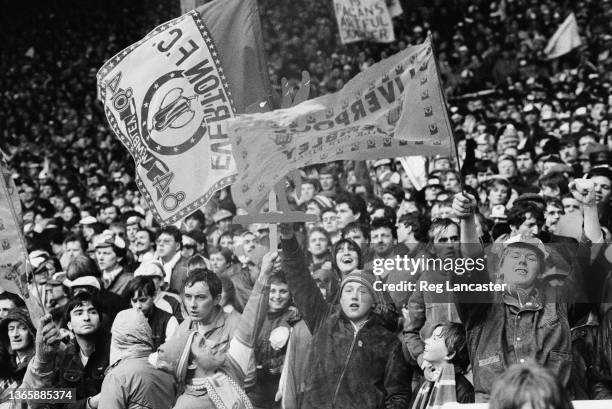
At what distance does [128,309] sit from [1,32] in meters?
23.9

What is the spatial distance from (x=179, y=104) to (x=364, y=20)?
26.2 feet

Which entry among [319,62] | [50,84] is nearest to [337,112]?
[319,62]

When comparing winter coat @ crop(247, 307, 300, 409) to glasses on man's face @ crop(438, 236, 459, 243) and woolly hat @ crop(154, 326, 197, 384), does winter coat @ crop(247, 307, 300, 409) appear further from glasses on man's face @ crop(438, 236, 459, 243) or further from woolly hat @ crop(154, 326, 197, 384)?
glasses on man's face @ crop(438, 236, 459, 243)

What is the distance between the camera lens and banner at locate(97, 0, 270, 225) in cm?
823

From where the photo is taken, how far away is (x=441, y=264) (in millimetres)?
6676

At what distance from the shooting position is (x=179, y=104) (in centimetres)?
841

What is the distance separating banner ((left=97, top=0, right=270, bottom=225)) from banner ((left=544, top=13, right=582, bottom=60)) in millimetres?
11736

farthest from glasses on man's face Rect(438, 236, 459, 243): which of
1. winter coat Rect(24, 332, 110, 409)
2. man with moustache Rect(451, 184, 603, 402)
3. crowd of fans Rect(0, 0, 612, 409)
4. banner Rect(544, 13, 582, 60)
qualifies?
banner Rect(544, 13, 582, 60)

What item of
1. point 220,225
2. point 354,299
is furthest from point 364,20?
point 354,299

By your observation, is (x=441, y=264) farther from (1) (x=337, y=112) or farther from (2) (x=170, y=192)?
(2) (x=170, y=192)

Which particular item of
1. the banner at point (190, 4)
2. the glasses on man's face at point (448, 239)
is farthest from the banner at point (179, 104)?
the banner at point (190, 4)

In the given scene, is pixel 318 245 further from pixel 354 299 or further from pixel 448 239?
pixel 354 299

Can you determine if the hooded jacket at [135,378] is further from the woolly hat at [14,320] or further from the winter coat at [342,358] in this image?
the woolly hat at [14,320]

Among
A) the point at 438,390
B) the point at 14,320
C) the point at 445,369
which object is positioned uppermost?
the point at 14,320
